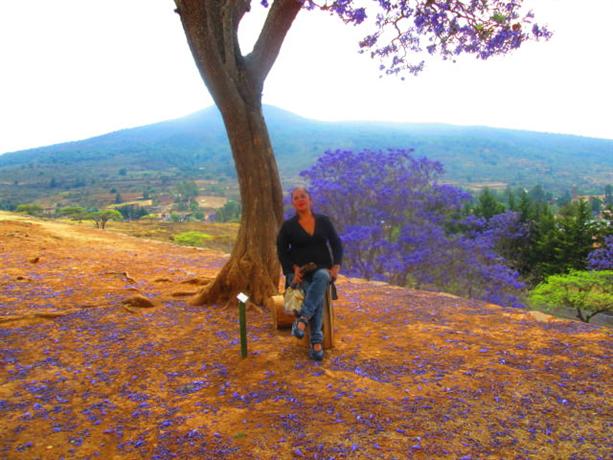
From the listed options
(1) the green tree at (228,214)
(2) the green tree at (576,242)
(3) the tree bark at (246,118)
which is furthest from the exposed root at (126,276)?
(1) the green tree at (228,214)

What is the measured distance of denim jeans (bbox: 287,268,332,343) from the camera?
4.99m

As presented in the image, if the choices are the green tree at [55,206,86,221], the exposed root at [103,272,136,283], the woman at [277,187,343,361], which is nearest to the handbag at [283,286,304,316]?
the woman at [277,187,343,361]

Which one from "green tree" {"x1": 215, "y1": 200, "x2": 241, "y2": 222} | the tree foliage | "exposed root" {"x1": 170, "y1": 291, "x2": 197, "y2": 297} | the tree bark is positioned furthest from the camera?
"green tree" {"x1": 215, "y1": 200, "x2": 241, "y2": 222}

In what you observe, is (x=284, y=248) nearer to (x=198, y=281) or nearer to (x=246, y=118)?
(x=246, y=118)

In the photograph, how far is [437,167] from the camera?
1798 centimetres

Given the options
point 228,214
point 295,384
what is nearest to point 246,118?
point 295,384

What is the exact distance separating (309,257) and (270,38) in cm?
361

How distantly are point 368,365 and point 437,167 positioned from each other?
14.4m

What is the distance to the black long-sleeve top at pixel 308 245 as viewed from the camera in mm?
5062

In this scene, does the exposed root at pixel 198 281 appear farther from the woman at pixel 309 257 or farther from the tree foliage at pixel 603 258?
the tree foliage at pixel 603 258

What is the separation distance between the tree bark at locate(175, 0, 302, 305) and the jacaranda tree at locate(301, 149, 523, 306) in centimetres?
994

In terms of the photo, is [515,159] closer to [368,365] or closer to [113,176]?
[113,176]

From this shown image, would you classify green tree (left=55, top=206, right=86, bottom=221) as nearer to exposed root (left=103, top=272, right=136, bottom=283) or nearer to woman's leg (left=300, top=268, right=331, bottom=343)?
exposed root (left=103, top=272, right=136, bottom=283)

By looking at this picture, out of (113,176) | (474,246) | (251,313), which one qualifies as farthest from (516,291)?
(113,176)
